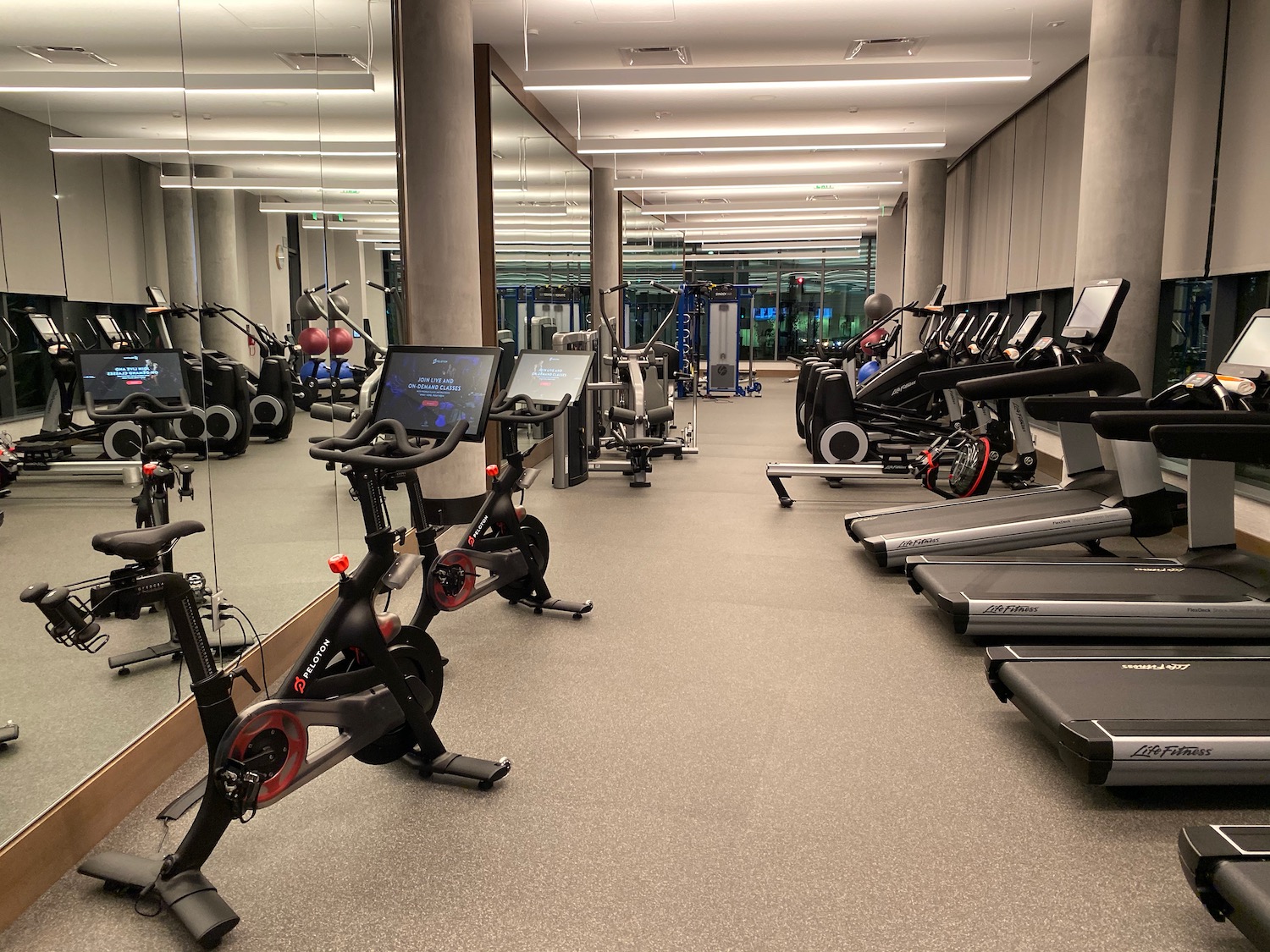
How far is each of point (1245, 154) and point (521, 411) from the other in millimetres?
4850

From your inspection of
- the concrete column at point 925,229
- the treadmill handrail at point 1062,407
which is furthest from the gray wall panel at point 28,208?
the concrete column at point 925,229

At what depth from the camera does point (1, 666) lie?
85.7 inches

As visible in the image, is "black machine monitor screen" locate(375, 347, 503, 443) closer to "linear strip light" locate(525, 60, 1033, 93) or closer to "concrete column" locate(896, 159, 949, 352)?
"linear strip light" locate(525, 60, 1033, 93)

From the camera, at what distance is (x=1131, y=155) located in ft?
19.7

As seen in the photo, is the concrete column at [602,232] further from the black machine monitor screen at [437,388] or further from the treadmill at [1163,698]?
the treadmill at [1163,698]

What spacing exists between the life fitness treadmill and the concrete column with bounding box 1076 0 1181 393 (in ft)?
3.60

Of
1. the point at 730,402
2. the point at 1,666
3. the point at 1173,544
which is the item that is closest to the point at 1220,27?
the point at 1173,544

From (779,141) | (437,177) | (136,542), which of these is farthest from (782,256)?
(136,542)

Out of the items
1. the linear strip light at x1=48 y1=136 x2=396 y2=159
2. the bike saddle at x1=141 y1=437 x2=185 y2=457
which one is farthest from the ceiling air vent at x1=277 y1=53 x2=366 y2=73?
the bike saddle at x1=141 y1=437 x2=185 y2=457

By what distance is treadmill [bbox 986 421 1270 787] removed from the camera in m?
2.45

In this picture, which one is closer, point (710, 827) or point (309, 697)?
point (309, 697)

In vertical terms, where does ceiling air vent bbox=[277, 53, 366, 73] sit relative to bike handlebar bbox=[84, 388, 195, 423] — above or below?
above

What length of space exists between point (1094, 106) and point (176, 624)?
21.0ft

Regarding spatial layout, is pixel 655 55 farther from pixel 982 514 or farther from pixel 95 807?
pixel 95 807
